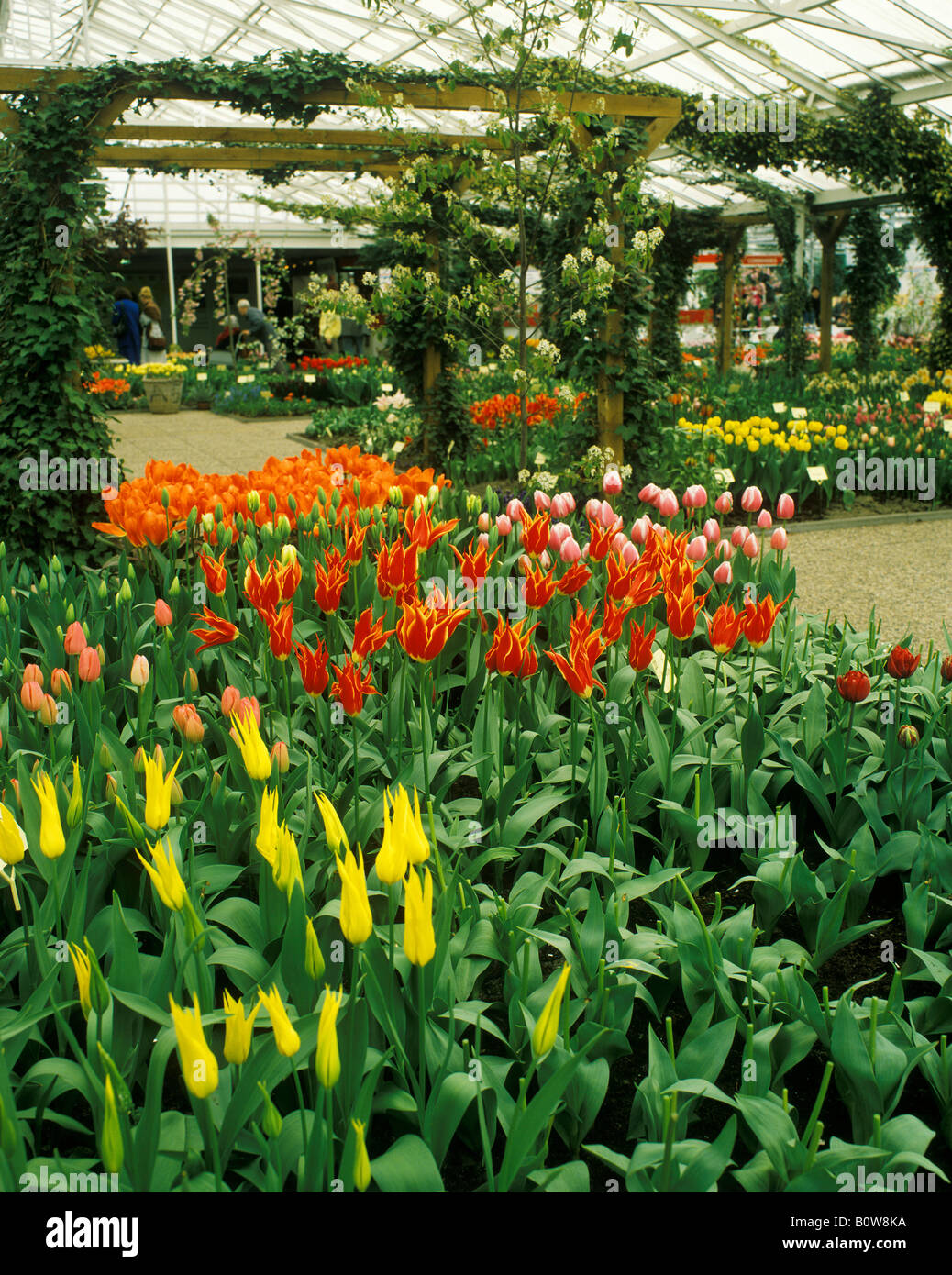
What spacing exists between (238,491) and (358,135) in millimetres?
5386

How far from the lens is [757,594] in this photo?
3.60m

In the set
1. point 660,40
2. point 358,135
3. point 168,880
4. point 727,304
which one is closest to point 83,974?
point 168,880

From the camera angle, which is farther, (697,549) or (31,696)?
(697,549)

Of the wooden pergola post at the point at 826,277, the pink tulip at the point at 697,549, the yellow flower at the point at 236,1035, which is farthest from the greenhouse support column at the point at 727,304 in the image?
the yellow flower at the point at 236,1035

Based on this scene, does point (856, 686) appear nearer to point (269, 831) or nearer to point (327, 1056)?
point (269, 831)

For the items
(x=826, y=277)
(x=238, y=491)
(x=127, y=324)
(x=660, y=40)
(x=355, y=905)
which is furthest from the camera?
(x=127, y=324)

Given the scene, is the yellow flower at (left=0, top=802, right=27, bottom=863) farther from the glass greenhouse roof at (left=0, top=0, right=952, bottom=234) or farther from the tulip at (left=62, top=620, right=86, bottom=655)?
the glass greenhouse roof at (left=0, top=0, right=952, bottom=234)

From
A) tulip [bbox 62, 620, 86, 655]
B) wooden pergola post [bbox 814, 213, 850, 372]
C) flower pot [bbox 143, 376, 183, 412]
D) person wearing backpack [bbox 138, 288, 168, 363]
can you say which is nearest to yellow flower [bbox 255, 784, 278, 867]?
tulip [bbox 62, 620, 86, 655]

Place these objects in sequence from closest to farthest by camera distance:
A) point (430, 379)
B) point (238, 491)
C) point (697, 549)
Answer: point (697, 549) → point (238, 491) → point (430, 379)

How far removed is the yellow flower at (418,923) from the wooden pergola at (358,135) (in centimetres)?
500

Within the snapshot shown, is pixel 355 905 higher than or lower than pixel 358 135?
lower

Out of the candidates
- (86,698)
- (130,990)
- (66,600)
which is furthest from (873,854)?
(66,600)

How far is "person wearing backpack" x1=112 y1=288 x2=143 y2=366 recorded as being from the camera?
15539 millimetres

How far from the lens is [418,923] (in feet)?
4.00
